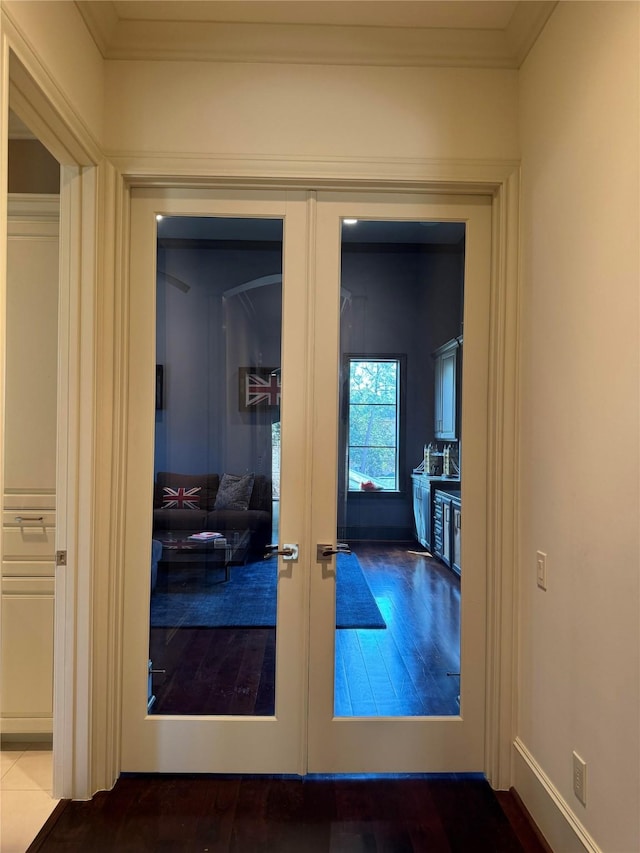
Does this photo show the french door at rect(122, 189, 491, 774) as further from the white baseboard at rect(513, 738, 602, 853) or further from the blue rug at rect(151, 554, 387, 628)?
the white baseboard at rect(513, 738, 602, 853)

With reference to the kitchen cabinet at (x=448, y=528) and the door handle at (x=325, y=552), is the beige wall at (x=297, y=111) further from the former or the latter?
the door handle at (x=325, y=552)

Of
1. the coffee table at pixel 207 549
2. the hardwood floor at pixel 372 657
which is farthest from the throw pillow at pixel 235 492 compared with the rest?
the hardwood floor at pixel 372 657

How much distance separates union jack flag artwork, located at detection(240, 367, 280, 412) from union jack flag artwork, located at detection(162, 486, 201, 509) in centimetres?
43

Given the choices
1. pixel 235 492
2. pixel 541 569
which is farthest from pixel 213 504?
pixel 541 569

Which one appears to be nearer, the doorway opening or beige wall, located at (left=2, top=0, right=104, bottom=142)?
beige wall, located at (left=2, top=0, right=104, bottom=142)

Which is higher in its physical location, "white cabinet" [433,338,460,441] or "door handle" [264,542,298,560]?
"white cabinet" [433,338,460,441]

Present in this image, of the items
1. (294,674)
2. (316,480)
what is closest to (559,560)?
(316,480)

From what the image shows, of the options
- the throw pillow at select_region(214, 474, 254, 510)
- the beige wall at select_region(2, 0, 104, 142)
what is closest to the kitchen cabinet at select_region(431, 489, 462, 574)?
the throw pillow at select_region(214, 474, 254, 510)

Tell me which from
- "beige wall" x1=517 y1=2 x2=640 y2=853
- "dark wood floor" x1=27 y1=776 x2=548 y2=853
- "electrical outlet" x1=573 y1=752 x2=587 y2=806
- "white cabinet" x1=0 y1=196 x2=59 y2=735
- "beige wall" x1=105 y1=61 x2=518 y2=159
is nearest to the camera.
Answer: "beige wall" x1=517 y1=2 x2=640 y2=853

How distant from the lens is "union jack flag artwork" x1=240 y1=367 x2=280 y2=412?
215 cm

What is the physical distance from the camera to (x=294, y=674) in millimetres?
2102

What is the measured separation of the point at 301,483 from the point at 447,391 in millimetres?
710

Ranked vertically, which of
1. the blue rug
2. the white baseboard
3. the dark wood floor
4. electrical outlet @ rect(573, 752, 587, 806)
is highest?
the blue rug

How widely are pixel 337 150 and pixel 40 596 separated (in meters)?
2.25
